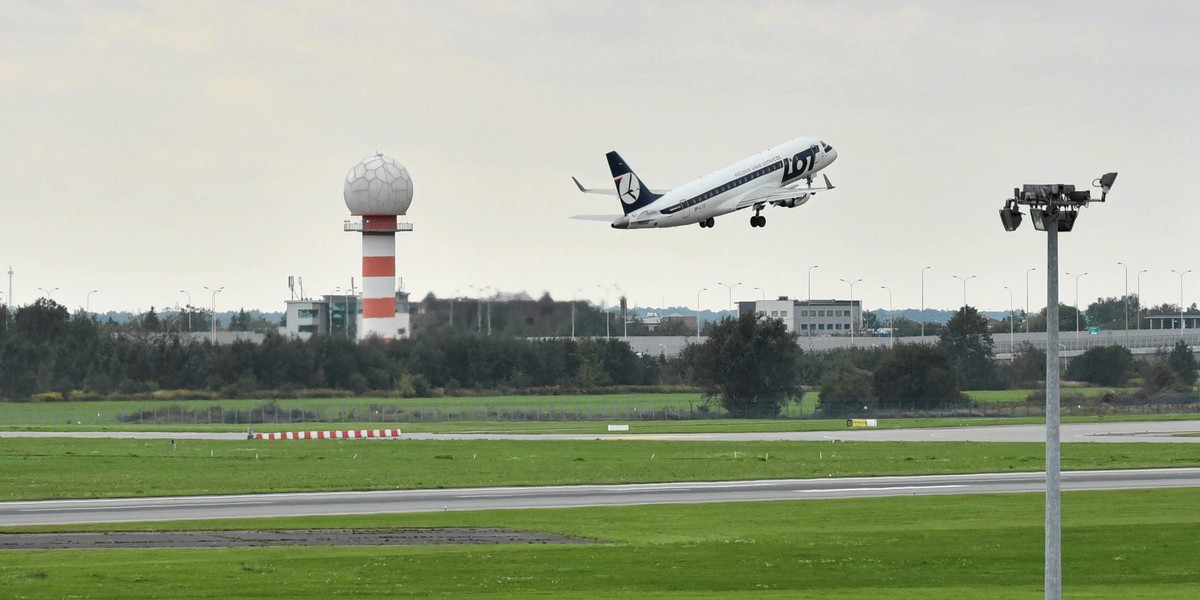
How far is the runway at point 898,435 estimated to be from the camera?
97812mm

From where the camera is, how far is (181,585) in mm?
37562

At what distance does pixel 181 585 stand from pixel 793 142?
206 ft

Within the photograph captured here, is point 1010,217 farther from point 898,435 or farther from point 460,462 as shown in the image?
point 898,435

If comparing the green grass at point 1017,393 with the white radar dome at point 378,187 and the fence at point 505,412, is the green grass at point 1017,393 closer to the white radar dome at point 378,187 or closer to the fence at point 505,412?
the fence at point 505,412

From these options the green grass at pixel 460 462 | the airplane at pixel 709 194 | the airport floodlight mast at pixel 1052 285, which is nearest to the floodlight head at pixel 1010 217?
the airport floodlight mast at pixel 1052 285

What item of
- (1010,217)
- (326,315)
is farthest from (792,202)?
(326,315)

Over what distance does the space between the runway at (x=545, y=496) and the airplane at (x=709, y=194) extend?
20.2 metres

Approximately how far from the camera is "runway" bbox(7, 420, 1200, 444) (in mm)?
97812

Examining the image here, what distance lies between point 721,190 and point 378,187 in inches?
3184

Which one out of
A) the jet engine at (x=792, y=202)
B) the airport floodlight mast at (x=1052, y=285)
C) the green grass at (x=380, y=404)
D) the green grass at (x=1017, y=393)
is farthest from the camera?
the green grass at (x=1017, y=393)

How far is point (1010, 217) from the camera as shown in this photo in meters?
29.1

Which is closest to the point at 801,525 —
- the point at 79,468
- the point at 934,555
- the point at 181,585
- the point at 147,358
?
the point at 934,555

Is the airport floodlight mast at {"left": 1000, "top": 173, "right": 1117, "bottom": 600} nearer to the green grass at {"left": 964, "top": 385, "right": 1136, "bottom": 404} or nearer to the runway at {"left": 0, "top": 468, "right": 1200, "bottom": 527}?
the runway at {"left": 0, "top": 468, "right": 1200, "bottom": 527}

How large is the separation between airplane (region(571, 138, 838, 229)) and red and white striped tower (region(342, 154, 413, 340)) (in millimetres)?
76135
